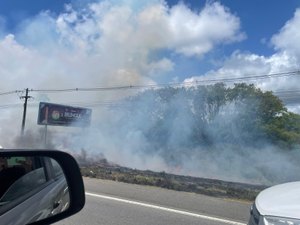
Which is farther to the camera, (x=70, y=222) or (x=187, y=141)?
(x=187, y=141)

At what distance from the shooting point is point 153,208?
762 cm

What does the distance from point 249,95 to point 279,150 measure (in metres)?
8.03

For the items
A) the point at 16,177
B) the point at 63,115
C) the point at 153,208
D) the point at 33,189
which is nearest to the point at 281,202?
the point at 33,189

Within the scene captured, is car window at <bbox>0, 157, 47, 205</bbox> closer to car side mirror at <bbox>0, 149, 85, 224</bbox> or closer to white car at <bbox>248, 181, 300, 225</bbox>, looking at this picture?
car side mirror at <bbox>0, 149, 85, 224</bbox>

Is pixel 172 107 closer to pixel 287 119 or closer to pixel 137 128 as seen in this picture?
pixel 137 128

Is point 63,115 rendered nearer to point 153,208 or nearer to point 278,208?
point 153,208

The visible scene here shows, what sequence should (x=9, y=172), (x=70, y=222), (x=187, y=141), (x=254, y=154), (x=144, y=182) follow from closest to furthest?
(x=9, y=172), (x=70, y=222), (x=144, y=182), (x=254, y=154), (x=187, y=141)

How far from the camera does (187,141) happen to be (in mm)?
40656

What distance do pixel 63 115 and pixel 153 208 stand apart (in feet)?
126

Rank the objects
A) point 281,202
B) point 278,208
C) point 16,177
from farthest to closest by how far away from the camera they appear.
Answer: point 281,202 < point 278,208 < point 16,177

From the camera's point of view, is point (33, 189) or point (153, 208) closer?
point (33, 189)

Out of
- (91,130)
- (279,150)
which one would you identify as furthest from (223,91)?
(91,130)

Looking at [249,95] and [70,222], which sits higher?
[249,95]

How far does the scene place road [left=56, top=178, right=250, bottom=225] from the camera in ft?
22.0
